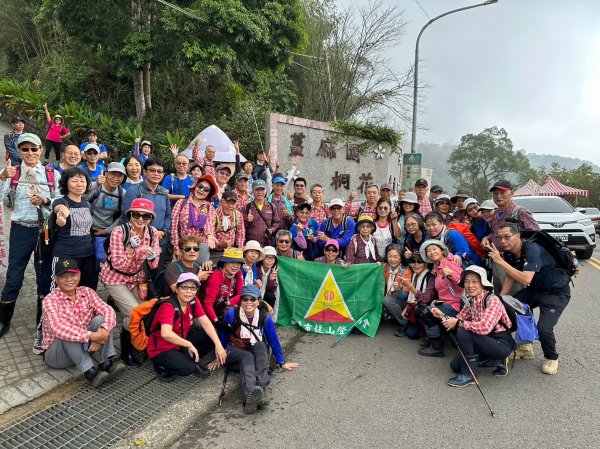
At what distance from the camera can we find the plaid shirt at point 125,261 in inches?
160

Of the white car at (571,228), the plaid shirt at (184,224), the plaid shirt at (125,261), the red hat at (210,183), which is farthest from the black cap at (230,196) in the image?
the white car at (571,228)

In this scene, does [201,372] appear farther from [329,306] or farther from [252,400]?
[329,306]

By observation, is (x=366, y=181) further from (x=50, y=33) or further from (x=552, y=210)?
(x=50, y=33)

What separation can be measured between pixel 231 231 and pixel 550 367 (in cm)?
405

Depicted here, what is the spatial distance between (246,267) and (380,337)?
6.67ft

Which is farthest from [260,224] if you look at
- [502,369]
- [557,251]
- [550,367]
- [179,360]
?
[550,367]

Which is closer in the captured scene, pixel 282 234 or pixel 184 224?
pixel 184 224

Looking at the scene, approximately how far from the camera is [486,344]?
3.97 m

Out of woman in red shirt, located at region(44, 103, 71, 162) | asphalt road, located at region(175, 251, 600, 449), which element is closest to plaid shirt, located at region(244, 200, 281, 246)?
asphalt road, located at region(175, 251, 600, 449)

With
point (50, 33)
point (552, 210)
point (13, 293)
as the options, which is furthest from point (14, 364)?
Result: point (50, 33)

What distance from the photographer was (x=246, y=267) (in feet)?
16.0

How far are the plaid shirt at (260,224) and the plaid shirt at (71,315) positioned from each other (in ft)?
8.24

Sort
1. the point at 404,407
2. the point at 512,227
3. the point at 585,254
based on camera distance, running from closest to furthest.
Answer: the point at 404,407, the point at 512,227, the point at 585,254

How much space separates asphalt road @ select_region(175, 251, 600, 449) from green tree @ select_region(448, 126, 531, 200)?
51783 mm
